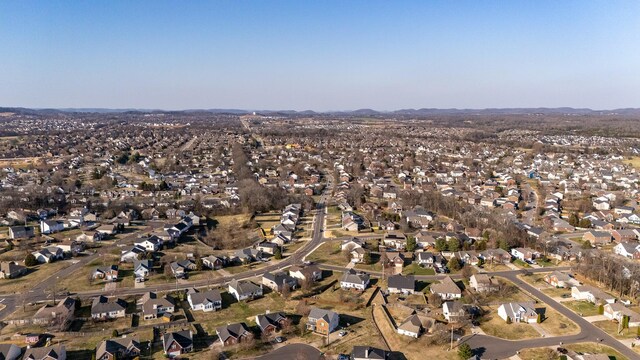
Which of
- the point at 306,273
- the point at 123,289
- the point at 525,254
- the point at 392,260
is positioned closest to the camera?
the point at 123,289

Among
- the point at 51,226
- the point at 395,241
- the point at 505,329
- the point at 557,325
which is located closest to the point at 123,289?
the point at 51,226

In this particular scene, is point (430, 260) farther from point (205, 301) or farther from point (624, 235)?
point (624, 235)

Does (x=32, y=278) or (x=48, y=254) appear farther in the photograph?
(x=48, y=254)

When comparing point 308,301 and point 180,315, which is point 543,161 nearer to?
point 308,301

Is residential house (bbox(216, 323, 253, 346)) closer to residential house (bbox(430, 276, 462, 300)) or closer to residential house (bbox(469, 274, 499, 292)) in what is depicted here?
residential house (bbox(430, 276, 462, 300))

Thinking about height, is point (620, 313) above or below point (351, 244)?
below

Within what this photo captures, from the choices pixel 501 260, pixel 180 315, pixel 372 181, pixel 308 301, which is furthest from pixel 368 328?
pixel 372 181

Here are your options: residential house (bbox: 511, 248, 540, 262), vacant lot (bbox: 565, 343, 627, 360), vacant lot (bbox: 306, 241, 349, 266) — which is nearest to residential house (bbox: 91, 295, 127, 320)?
vacant lot (bbox: 306, 241, 349, 266)
